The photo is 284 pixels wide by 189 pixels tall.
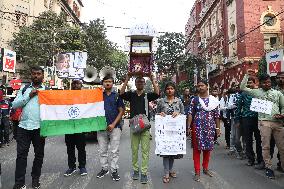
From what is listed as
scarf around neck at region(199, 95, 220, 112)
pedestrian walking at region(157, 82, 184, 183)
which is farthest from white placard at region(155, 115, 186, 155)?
scarf around neck at region(199, 95, 220, 112)

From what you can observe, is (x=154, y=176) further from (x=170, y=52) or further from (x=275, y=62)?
(x=170, y=52)

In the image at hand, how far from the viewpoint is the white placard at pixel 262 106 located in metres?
6.88

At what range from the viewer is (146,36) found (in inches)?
272

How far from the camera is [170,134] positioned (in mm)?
6777

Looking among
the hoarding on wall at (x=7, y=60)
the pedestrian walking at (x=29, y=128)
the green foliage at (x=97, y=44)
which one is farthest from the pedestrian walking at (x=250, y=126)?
the green foliage at (x=97, y=44)

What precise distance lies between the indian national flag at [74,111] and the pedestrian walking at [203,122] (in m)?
1.75

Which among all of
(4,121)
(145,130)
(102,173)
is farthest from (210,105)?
(4,121)

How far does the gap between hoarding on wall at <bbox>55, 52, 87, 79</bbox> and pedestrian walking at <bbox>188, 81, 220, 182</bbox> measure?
338 inches

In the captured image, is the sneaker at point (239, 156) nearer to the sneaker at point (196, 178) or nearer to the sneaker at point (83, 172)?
the sneaker at point (196, 178)

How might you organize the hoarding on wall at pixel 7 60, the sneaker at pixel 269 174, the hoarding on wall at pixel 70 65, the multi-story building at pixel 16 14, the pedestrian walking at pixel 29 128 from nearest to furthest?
the pedestrian walking at pixel 29 128 < the sneaker at pixel 269 174 < the hoarding on wall at pixel 7 60 < the hoarding on wall at pixel 70 65 < the multi-story building at pixel 16 14

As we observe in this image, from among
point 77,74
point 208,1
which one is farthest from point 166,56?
point 77,74

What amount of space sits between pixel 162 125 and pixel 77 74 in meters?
8.74

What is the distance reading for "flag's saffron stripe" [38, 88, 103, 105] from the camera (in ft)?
21.6

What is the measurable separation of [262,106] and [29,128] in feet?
14.4
